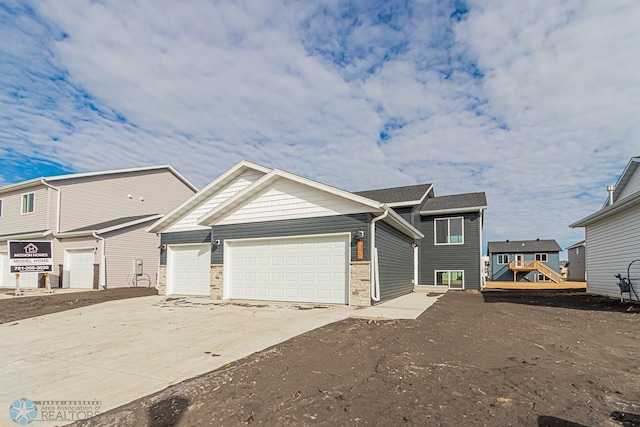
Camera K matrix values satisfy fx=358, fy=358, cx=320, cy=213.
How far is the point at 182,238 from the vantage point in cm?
1518

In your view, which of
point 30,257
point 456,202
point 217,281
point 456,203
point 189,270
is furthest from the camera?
point 456,202

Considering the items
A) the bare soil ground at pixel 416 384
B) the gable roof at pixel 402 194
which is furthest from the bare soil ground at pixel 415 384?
the gable roof at pixel 402 194

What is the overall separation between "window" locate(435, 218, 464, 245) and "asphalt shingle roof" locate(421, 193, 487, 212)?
736mm

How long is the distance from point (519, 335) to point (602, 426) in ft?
12.8

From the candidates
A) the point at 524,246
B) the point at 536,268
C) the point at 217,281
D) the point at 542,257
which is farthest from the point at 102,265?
the point at 542,257

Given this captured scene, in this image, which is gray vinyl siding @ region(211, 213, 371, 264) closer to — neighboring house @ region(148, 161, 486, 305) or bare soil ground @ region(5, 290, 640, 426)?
neighboring house @ region(148, 161, 486, 305)

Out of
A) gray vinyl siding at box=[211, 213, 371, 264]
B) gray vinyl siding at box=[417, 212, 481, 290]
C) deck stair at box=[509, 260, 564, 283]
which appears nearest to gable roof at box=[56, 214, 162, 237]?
gray vinyl siding at box=[211, 213, 371, 264]

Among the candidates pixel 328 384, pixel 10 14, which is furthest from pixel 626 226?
pixel 10 14

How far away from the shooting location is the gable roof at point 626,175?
16081 mm

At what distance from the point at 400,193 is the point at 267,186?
10.6m

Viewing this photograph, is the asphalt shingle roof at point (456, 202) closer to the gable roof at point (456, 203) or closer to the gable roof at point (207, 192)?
the gable roof at point (456, 203)

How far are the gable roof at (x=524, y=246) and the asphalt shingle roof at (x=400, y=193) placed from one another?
2345 centimetres

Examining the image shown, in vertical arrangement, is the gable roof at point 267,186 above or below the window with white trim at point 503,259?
above

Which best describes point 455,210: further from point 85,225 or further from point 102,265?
point 85,225
